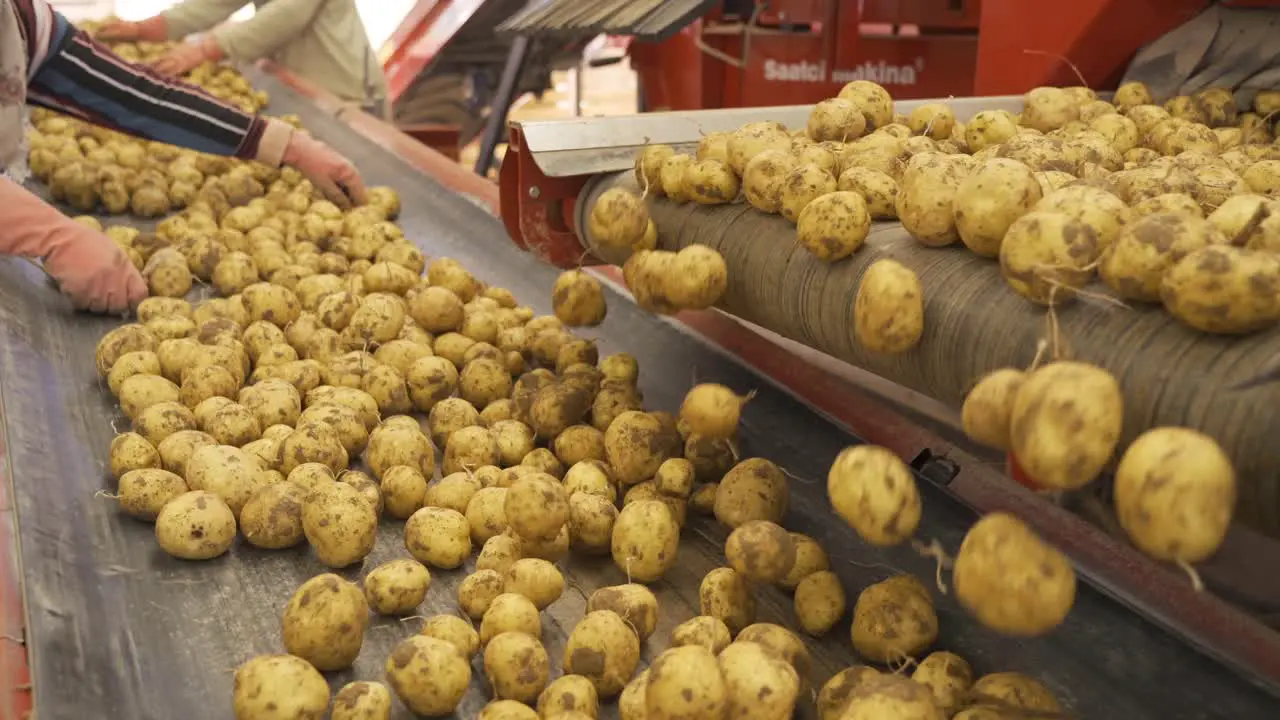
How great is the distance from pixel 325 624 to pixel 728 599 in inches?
24.4

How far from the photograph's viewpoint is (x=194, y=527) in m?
1.79

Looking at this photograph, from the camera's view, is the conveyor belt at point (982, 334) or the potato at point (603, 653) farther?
the potato at point (603, 653)

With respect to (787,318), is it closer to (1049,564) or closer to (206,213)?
(1049,564)

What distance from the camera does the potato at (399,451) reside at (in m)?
2.09

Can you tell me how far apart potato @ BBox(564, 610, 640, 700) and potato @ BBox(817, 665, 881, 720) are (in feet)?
0.95

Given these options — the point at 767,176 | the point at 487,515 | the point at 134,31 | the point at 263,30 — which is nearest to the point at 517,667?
the point at 487,515

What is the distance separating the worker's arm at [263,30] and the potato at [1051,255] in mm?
5424

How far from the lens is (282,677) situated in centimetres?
142

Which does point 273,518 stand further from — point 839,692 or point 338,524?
point 839,692

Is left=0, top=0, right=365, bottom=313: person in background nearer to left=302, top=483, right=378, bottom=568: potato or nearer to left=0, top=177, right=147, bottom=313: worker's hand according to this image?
left=0, top=177, right=147, bottom=313: worker's hand

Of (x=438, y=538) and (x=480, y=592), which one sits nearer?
(x=480, y=592)

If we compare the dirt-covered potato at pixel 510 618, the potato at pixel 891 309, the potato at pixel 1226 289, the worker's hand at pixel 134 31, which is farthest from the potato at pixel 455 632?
the worker's hand at pixel 134 31

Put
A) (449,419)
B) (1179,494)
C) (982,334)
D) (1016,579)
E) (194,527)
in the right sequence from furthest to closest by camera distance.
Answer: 1. (449,419)
2. (194,527)
3. (982,334)
4. (1016,579)
5. (1179,494)

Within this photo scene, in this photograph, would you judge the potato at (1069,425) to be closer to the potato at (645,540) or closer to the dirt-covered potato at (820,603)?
the dirt-covered potato at (820,603)
